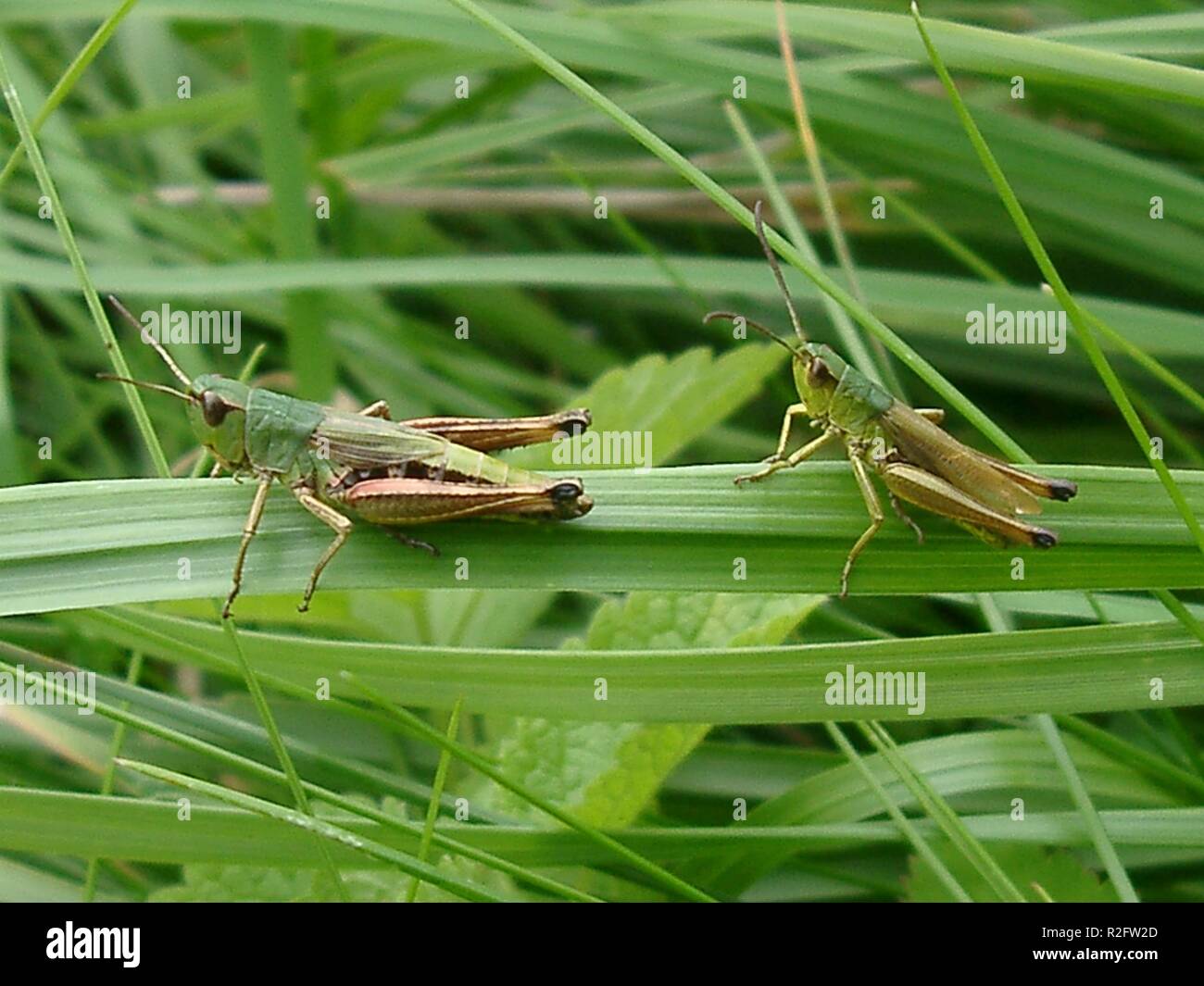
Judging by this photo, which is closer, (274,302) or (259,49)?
(259,49)

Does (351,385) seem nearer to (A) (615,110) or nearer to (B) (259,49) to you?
(B) (259,49)

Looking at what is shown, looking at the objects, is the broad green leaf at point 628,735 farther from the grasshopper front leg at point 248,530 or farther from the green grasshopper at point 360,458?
the grasshopper front leg at point 248,530

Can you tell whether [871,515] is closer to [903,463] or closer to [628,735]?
[903,463]

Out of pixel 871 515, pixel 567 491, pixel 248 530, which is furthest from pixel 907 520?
pixel 248 530

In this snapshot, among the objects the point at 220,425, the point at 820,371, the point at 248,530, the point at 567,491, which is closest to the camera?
the point at 567,491

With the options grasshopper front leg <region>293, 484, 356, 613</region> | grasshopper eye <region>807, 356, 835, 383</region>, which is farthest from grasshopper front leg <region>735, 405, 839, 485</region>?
grasshopper front leg <region>293, 484, 356, 613</region>
